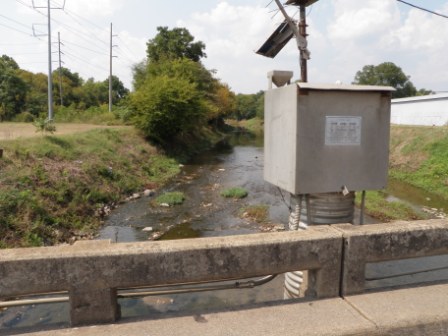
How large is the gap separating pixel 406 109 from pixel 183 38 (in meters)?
27.1

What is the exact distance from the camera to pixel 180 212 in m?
14.0

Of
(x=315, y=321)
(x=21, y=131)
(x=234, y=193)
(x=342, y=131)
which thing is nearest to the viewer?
(x=315, y=321)

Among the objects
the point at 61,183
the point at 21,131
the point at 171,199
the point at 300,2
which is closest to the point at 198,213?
the point at 171,199

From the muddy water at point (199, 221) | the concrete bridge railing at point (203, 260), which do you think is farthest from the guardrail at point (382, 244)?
the muddy water at point (199, 221)

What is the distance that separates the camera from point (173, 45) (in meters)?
44.7

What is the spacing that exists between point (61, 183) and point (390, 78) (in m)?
70.8

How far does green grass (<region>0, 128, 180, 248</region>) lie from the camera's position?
10.1 meters

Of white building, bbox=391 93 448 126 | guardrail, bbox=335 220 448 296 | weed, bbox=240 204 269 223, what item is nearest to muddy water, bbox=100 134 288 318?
weed, bbox=240 204 269 223

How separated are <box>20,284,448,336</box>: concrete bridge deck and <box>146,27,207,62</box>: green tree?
4375cm

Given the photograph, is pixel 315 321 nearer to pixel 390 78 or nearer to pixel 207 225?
pixel 207 225

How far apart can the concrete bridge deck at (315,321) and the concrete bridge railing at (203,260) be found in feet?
0.41

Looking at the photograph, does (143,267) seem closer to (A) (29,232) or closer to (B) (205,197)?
(A) (29,232)

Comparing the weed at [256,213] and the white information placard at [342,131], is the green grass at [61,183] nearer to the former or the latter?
the weed at [256,213]

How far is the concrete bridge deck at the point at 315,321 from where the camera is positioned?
8.55 feet
